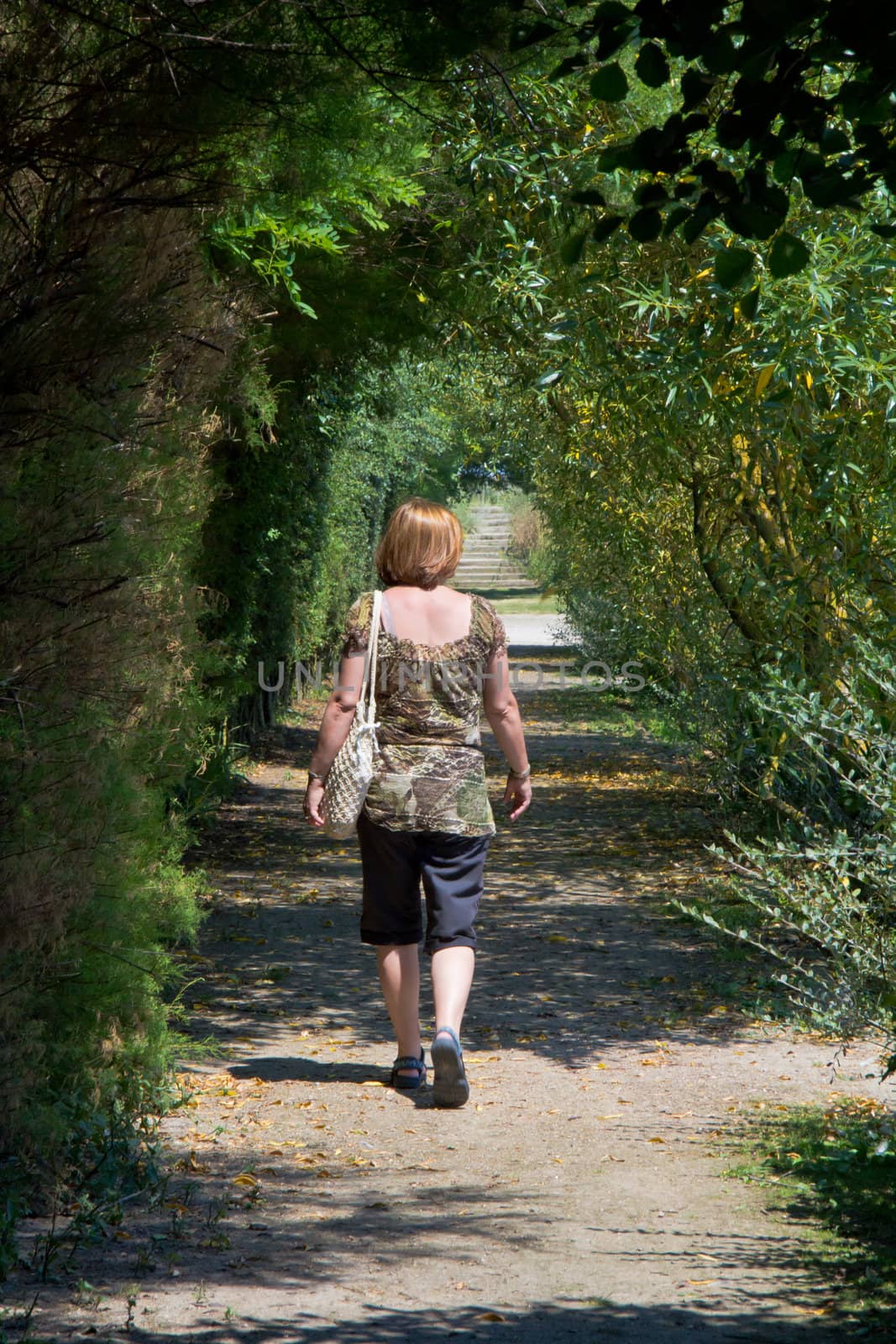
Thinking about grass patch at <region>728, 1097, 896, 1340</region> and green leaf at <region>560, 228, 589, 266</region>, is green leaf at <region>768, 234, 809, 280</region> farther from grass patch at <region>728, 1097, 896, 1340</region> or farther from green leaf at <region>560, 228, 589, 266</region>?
grass patch at <region>728, 1097, 896, 1340</region>

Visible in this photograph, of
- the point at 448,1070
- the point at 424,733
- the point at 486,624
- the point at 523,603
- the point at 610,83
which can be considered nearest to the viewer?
the point at 610,83

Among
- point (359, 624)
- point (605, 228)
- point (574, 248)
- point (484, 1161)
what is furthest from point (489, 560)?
point (605, 228)

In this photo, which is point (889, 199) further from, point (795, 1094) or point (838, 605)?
point (795, 1094)

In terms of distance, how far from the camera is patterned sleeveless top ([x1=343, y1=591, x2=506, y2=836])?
532cm

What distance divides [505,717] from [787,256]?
272 cm

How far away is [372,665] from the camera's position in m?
5.35

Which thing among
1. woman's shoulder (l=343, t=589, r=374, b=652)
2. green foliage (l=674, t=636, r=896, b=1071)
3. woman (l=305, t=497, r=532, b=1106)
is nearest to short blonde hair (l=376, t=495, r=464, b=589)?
woman (l=305, t=497, r=532, b=1106)

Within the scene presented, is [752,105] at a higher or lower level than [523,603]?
higher

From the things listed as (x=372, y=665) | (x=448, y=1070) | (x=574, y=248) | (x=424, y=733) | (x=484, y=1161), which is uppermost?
(x=574, y=248)

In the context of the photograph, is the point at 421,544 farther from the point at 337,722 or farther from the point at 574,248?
the point at 574,248

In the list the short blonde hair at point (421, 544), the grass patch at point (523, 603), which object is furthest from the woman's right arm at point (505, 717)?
the grass patch at point (523, 603)

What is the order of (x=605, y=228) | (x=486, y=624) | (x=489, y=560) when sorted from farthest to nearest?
(x=489, y=560), (x=486, y=624), (x=605, y=228)

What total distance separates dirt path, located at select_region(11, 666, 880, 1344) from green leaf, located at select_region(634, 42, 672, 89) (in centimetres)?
270

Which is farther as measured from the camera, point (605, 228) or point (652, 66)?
point (605, 228)
